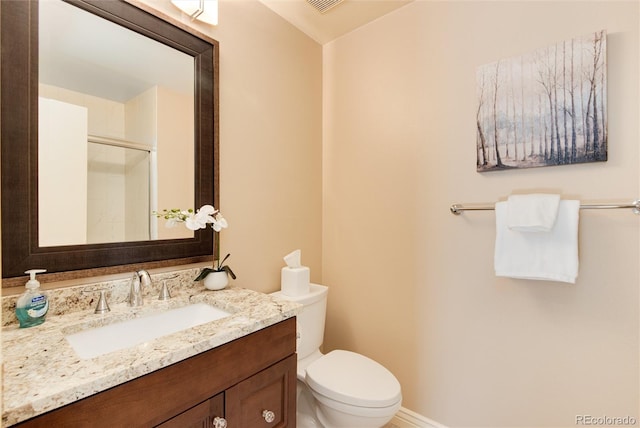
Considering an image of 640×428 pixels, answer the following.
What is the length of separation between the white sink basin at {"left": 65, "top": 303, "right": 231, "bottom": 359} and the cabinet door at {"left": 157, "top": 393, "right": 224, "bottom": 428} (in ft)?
1.03

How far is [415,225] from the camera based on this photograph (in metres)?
1.68

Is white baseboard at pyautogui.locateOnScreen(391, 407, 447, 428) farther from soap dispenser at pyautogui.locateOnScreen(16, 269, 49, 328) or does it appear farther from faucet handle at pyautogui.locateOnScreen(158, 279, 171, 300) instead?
soap dispenser at pyautogui.locateOnScreen(16, 269, 49, 328)

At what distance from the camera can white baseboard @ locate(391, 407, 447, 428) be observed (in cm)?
163

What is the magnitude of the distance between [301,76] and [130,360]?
1.70m

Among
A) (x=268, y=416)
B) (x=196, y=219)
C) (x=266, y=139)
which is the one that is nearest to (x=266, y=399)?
(x=268, y=416)

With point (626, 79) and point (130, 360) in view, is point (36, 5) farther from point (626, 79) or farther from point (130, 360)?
point (626, 79)

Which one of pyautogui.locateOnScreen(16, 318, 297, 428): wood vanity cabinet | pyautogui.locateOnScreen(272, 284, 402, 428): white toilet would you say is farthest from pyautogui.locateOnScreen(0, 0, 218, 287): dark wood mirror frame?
pyautogui.locateOnScreen(272, 284, 402, 428): white toilet

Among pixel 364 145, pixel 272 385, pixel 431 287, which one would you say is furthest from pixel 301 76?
pixel 272 385

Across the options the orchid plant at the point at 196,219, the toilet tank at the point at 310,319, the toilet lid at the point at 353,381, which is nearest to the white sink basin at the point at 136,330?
the orchid plant at the point at 196,219

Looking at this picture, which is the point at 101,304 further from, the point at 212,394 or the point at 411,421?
the point at 411,421

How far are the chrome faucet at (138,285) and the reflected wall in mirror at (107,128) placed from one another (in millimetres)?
149

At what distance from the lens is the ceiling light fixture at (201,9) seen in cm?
128

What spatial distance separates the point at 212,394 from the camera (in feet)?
2.85

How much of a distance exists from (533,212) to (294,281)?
43.7 inches
